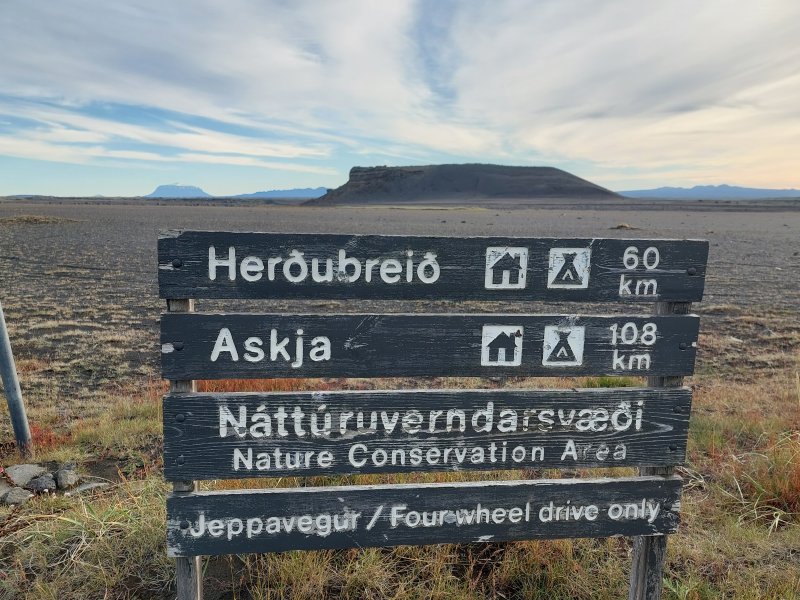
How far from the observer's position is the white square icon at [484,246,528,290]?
248 centimetres

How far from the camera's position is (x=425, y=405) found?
2.49 meters

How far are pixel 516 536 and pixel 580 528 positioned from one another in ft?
0.99

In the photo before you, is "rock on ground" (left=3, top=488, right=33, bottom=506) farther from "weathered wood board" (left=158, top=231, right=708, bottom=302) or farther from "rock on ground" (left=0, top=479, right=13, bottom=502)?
"weathered wood board" (left=158, top=231, right=708, bottom=302)

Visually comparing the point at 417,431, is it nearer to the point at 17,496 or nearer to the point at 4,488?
the point at 17,496

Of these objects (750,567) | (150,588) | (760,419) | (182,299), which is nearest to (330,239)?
(182,299)

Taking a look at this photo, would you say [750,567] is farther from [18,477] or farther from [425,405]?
[18,477]

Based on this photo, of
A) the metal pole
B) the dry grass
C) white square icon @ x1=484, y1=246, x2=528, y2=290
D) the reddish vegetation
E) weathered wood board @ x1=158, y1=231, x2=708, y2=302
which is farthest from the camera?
the reddish vegetation

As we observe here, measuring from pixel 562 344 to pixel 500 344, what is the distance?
275 mm

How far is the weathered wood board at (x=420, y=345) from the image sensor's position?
92.8 inches

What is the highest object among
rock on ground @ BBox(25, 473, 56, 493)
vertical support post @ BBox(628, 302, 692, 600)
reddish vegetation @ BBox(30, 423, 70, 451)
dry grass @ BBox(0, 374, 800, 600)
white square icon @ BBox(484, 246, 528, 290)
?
white square icon @ BBox(484, 246, 528, 290)

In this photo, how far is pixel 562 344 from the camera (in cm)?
253

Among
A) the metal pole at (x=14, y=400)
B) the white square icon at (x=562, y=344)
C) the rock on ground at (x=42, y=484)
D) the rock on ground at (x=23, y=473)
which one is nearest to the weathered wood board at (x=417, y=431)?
the white square icon at (x=562, y=344)

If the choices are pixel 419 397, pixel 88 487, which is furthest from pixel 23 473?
pixel 419 397

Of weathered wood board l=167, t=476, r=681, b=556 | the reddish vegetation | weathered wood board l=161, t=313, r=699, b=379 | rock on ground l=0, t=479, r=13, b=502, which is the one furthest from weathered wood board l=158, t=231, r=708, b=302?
the reddish vegetation
